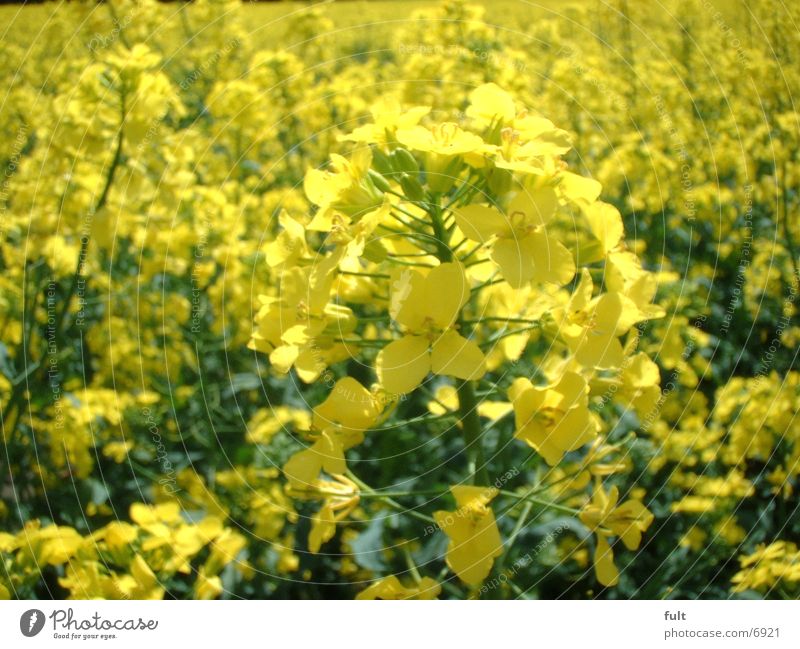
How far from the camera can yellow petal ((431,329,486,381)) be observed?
55.7 inches

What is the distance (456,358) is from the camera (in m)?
1.44

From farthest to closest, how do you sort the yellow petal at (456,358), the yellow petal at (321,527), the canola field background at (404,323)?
1. the yellow petal at (321,527)
2. the canola field background at (404,323)
3. the yellow petal at (456,358)

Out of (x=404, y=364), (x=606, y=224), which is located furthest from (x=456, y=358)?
(x=606, y=224)

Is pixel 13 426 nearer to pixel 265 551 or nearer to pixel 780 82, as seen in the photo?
pixel 265 551

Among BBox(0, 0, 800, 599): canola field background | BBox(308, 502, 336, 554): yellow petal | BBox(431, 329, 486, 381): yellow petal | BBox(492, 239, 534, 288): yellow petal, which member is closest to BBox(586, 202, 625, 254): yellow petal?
BBox(0, 0, 800, 599): canola field background

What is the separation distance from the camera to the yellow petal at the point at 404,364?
1.43 m

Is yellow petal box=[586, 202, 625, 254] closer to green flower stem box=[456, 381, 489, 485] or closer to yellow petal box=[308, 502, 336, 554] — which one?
green flower stem box=[456, 381, 489, 485]

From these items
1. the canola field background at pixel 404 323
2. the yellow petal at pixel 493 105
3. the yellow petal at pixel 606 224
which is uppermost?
the yellow petal at pixel 493 105

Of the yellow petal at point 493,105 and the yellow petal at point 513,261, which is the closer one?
the yellow petal at point 513,261

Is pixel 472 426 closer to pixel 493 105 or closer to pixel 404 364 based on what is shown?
pixel 404 364

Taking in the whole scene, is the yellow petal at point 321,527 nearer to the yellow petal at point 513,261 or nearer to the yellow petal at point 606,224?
the yellow petal at point 513,261

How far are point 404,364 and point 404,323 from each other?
0.08m

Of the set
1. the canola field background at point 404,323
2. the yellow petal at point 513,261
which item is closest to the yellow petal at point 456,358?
the canola field background at point 404,323
